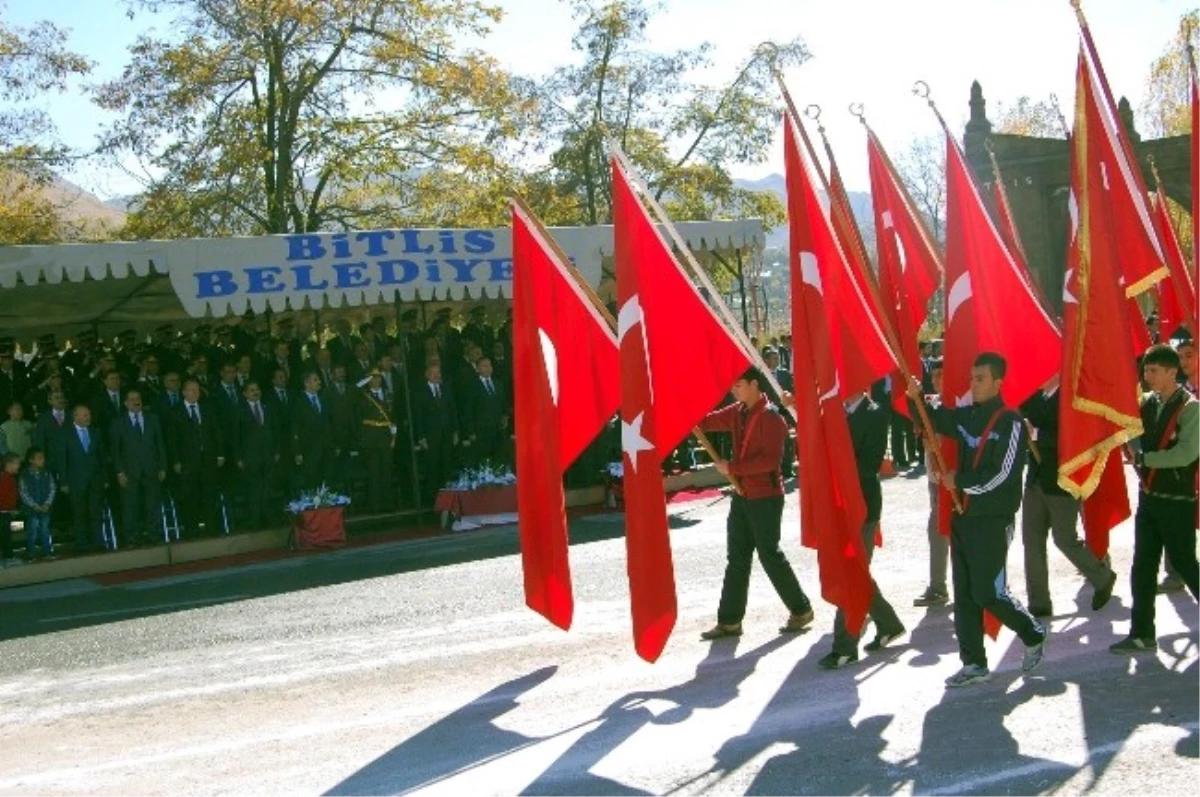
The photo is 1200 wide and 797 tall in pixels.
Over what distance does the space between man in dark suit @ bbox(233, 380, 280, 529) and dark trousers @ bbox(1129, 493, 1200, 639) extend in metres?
10.7

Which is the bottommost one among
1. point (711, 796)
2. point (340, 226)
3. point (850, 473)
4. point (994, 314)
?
point (711, 796)

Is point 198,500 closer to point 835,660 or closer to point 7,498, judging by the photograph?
point 7,498

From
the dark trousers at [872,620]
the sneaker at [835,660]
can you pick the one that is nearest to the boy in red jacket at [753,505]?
the dark trousers at [872,620]

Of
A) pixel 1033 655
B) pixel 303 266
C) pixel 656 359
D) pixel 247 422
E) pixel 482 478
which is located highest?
pixel 303 266

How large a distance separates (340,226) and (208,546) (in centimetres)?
1448

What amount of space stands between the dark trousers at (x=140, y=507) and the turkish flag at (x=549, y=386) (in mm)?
7809

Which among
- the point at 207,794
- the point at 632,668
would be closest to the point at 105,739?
the point at 207,794

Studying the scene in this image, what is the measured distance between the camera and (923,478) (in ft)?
65.2

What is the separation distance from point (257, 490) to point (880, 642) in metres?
9.51

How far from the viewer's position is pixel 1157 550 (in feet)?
29.2

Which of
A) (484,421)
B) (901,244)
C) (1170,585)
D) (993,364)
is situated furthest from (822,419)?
(484,421)

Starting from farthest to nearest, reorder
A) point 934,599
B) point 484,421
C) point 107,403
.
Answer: point 484,421
point 107,403
point 934,599

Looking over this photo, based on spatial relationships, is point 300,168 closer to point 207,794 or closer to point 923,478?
point 923,478

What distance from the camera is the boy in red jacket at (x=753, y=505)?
9.98 metres
